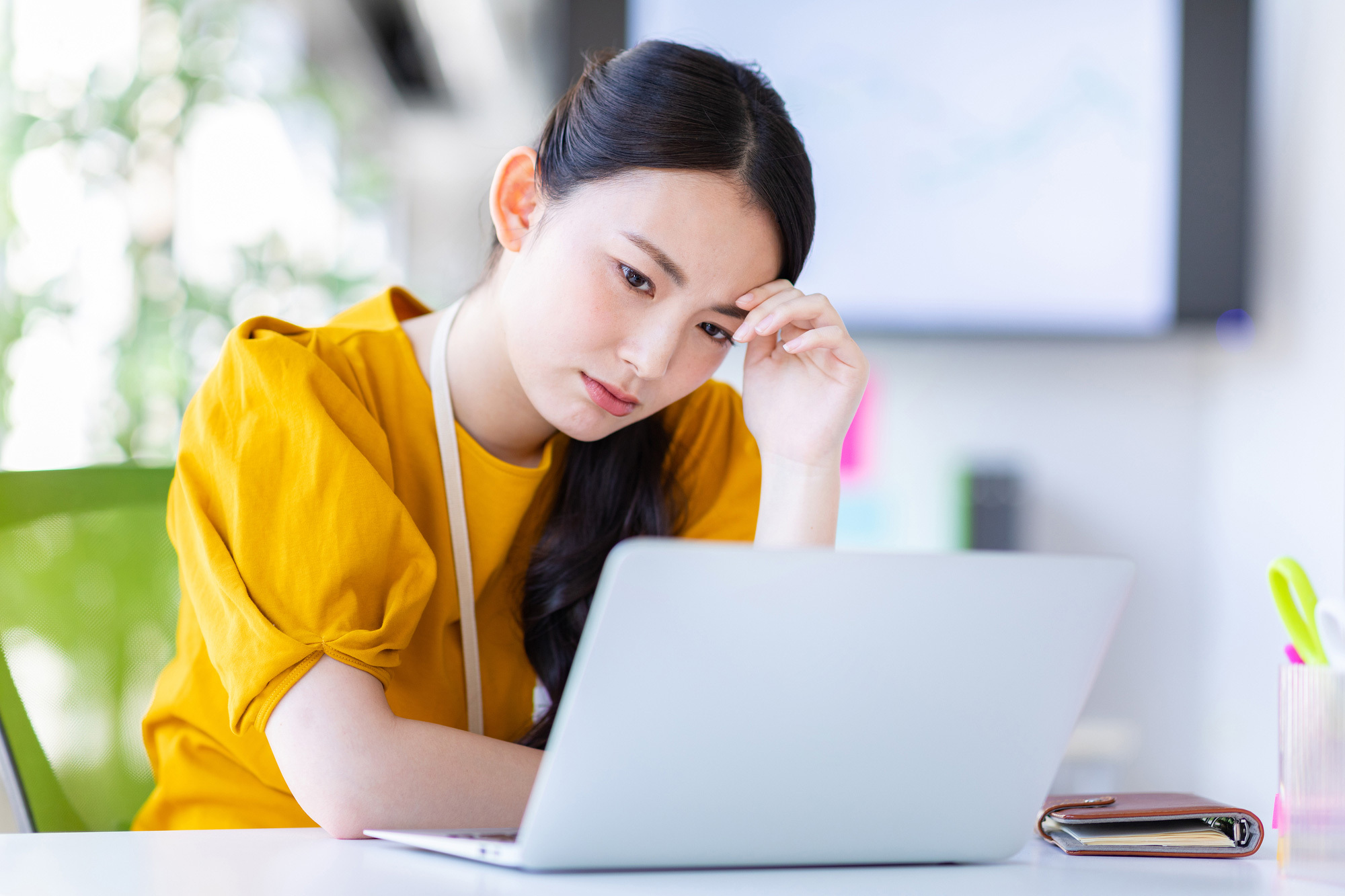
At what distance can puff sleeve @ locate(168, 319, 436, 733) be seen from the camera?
2.44 ft

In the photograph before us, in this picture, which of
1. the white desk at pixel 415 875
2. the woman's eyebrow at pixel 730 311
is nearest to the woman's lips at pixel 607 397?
the woman's eyebrow at pixel 730 311

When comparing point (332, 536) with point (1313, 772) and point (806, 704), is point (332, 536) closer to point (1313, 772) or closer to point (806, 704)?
point (806, 704)

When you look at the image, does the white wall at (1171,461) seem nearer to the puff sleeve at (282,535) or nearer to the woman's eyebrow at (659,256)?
the woman's eyebrow at (659,256)

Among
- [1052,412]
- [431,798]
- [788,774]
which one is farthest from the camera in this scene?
[1052,412]

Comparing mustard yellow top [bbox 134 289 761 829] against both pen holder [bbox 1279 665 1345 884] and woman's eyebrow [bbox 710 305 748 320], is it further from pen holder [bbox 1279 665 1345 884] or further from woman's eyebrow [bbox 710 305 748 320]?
pen holder [bbox 1279 665 1345 884]

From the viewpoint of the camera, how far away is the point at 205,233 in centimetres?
269

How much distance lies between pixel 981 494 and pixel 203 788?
1.37 meters

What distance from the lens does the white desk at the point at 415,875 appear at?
0.52 meters

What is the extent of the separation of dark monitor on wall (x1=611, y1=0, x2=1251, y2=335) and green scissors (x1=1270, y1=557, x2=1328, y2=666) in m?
1.26

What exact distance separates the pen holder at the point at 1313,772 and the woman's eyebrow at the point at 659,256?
0.50m

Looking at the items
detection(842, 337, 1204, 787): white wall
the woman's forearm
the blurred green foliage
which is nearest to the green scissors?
the woman's forearm

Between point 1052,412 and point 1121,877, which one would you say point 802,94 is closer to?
point 1052,412

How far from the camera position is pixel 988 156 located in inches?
75.2

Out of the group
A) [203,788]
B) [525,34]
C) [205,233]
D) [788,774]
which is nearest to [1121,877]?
[788,774]
